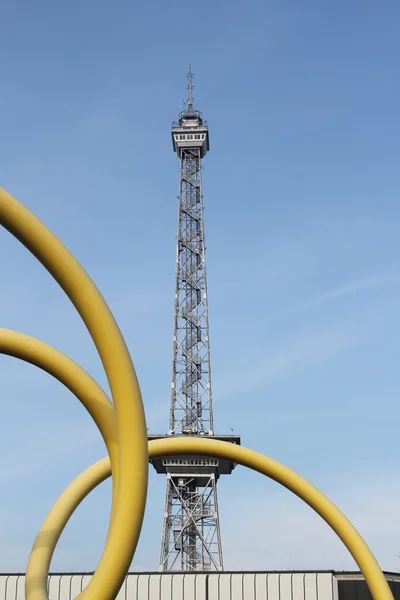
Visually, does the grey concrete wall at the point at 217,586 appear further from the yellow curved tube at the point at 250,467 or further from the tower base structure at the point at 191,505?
the tower base structure at the point at 191,505

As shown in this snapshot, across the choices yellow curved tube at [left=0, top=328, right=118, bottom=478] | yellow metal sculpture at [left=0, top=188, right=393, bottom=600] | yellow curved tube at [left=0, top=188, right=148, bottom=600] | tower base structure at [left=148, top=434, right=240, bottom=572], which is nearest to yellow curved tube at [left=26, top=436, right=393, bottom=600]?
yellow metal sculpture at [left=0, top=188, right=393, bottom=600]

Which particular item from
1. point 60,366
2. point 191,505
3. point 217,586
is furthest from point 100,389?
point 191,505

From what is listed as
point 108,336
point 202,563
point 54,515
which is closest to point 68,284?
point 108,336

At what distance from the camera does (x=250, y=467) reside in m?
20.4

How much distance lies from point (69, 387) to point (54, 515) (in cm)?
370

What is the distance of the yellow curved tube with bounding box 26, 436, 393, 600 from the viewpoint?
19.0 metres

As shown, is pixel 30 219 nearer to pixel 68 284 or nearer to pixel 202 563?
pixel 68 284

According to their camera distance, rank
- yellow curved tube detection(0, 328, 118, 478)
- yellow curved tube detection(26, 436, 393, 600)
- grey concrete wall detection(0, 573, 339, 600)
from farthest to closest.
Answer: grey concrete wall detection(0, 573, 339, 600)
yellow curved tube detection(26, 436, 393, 600)
yellow curved tube detection(0, 328, 118, 478)

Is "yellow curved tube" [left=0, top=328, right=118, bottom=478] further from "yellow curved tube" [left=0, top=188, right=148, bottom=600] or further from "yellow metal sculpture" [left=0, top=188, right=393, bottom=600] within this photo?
"yellow curved tube" [left=0, top=188, right=148, bottom=600]

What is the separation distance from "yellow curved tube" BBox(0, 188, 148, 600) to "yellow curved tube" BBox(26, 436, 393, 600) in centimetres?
460

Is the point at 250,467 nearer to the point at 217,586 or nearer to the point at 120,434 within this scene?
the point at 120,434

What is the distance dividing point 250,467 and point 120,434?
21.8 feet

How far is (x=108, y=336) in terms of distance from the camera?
1415cm

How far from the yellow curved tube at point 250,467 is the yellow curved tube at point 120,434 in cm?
460
